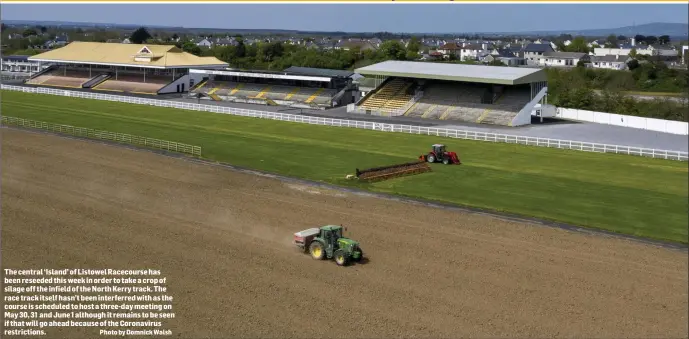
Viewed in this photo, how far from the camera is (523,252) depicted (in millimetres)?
27797

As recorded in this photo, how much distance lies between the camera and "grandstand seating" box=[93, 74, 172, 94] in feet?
318

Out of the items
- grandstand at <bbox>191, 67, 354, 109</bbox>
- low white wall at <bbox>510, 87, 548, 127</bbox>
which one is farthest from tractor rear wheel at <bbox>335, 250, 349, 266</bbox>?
grandstand at <bbox>191, 67, 354, 109</bbox>

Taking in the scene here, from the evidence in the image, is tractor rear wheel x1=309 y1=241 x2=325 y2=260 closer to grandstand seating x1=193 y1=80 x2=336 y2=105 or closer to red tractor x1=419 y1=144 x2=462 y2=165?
red tractor x1=419 y1=144 x2=462 y2=165

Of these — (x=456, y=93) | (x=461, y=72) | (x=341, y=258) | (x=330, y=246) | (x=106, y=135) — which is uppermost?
(x=461, y=72)

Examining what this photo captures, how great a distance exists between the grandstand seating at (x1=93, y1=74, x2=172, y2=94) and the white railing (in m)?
32.0

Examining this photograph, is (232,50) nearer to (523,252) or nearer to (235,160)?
(235,160)

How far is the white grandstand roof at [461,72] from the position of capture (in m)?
69.3

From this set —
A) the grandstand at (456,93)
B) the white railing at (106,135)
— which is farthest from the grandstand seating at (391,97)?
the white railing at (106,135)

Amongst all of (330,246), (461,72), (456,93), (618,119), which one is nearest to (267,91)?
(456,93)

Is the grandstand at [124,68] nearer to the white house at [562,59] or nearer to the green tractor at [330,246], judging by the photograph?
the green tractor at [330,246]

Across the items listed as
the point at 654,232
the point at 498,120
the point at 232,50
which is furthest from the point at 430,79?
the point at 232,50

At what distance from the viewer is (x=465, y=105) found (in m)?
73.9

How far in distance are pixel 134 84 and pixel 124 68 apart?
5957 mm

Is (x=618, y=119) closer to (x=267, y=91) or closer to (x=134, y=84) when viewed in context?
(x=267, y=91)
